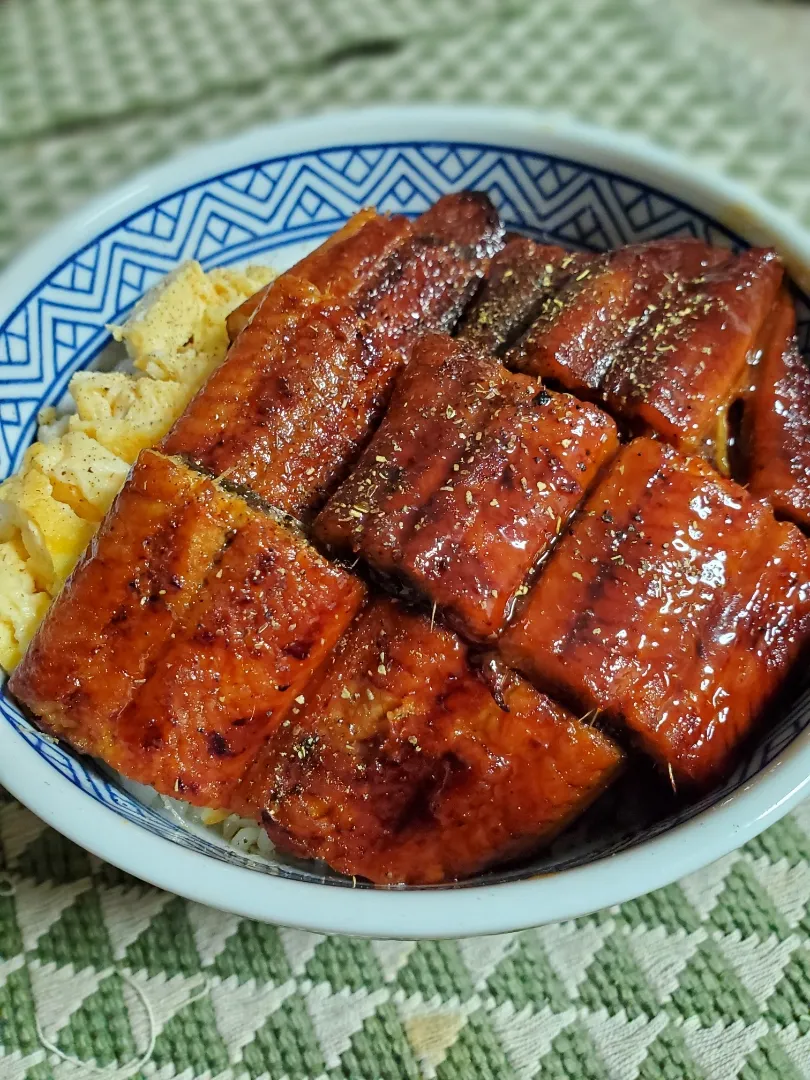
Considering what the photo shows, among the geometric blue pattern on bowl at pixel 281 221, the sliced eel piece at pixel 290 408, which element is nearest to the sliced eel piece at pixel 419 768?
the sliced eel piece at pixel 290 408

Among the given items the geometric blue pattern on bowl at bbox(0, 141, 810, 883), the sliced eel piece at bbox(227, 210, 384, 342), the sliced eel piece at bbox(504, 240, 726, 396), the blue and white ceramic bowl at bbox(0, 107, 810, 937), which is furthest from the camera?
the geometric blue pattern on bowl at bbox(0, 141, 810, 883)

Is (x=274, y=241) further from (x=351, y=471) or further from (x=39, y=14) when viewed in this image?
(x=39, y=14)

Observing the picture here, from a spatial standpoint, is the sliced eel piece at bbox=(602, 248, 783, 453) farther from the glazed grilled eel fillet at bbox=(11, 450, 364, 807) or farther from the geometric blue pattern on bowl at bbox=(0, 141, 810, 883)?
the glazed grilled eel fillet at bbox=(11, 450, 364, 807)

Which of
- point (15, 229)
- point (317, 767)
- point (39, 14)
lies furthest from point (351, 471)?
point (39, 14)

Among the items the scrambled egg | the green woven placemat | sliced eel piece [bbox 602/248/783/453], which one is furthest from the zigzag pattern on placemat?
sliced eel piece [bbox 602/248/783/453]

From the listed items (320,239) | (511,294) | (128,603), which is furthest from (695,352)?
(128,603)
